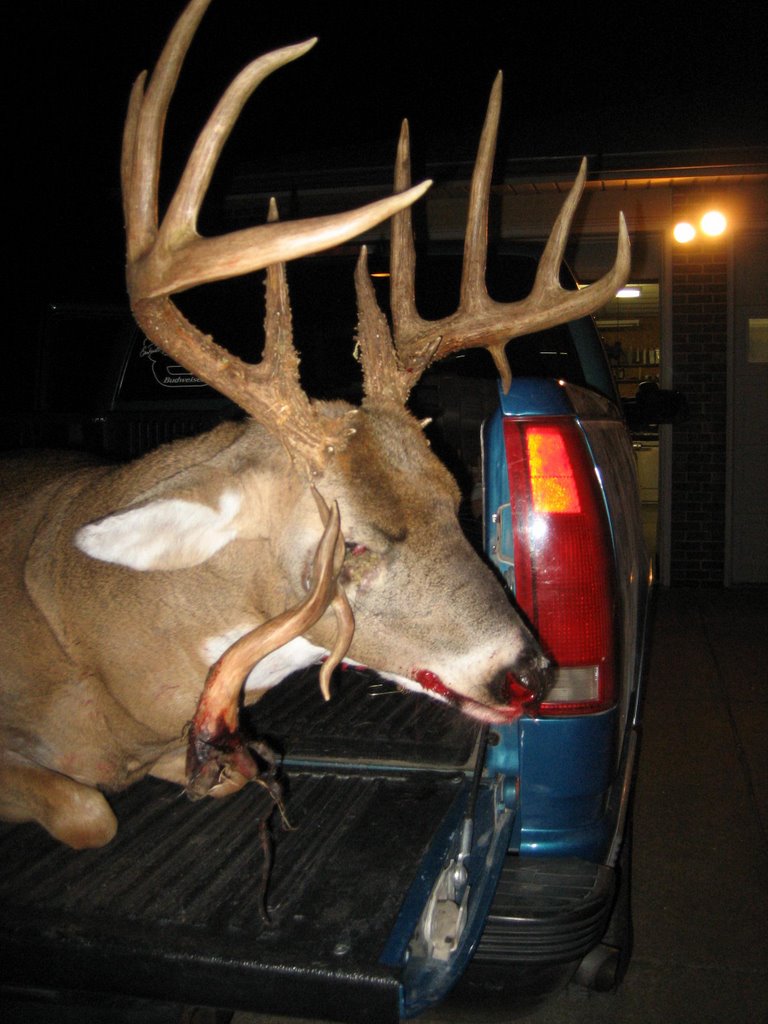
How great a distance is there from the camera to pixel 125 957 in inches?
86.9

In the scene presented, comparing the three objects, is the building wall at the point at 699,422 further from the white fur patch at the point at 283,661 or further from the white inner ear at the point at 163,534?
the white inner ear at the point at 163,534

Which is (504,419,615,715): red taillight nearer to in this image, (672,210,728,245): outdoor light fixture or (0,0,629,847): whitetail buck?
(0,0,629,847): whitetail buck

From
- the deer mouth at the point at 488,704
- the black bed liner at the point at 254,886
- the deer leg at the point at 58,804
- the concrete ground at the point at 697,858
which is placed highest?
the deer mouth at the point at 488,704

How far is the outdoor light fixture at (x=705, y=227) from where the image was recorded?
32.4 feet

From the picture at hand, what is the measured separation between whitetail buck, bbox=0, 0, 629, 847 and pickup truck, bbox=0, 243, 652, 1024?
19 centimetres

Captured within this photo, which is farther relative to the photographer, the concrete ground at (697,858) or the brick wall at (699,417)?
the brick wall at (699,417)

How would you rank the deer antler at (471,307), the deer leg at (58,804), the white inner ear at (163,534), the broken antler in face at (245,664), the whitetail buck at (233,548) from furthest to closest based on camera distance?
1. the deer antler at (471,307)
2. the deer leg at (58,804)
3. the white inner ear at (163,534)
4. the whitetail buck at (233,548)
5. the broken antler in face at (245,664)

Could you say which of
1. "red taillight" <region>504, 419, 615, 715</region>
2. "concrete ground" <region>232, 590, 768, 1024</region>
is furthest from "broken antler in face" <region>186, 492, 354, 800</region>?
"concrete ground" <region>232, 590, 768, 1024</region>

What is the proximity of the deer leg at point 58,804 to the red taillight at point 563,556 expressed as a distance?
54.7 inches

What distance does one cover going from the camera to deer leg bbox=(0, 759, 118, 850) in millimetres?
2748

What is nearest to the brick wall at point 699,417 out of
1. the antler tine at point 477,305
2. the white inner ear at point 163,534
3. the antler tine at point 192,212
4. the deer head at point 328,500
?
the antler tine at point 477,305

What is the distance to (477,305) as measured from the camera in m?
3.23

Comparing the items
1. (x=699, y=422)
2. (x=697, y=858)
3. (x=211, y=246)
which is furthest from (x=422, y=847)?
(x=699, y=422)

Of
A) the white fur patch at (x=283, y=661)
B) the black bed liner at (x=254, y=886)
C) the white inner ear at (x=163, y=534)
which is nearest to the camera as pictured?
the black bed liner at (x=254, y=886)
